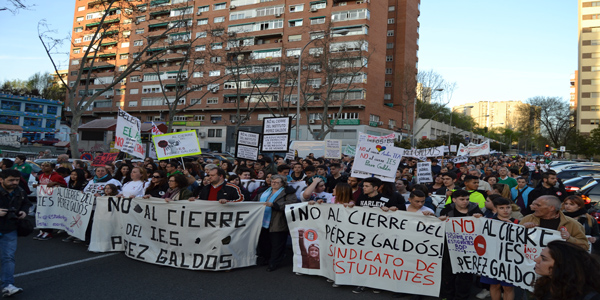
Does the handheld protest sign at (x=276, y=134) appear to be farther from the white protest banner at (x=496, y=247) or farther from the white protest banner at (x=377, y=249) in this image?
the white protest banner at (x=496, y=247)

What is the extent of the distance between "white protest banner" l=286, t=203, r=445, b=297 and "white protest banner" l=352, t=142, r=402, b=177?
191 centimetres

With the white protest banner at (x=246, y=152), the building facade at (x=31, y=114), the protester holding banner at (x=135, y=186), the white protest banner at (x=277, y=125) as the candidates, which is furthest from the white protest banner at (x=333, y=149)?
the building facade at (x=31, y=114)

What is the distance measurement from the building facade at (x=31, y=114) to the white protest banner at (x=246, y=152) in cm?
5946

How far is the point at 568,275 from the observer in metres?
2.29

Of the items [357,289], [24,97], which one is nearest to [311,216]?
[357,289]

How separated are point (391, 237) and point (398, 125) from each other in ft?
194

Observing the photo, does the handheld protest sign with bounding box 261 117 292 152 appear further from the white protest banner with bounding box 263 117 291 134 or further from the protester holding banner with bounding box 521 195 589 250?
the protester holding banner with bounding box 521 195 589 250

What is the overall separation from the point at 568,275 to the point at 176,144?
9725mm

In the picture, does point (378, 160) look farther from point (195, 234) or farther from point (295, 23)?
point (295, 23)

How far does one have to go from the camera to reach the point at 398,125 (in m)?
62.7

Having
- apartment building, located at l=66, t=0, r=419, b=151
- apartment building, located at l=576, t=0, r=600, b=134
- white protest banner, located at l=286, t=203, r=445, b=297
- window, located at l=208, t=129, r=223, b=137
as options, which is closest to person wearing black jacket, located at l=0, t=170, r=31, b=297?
white protest banner, located at l=286, t=203, r=445, b=297

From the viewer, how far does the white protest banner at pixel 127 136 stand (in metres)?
10.8

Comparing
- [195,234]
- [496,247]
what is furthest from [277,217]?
[496,247]

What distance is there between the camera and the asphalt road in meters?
5.17
